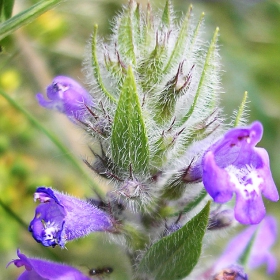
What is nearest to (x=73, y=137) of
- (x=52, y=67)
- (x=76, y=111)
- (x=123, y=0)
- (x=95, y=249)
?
(x=52, y=67)

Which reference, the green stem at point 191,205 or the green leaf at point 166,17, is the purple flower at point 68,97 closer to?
the green leaf at point 166,17

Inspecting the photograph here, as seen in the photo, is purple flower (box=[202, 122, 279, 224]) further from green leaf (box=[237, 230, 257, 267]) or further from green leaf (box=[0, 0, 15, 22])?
green leaf (box=[0, 0, 15, 22])

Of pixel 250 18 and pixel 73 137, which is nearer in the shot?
pixel 73 137

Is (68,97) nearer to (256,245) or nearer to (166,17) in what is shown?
(166,17)

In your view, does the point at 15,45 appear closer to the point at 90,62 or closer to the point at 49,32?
the point at 49,32

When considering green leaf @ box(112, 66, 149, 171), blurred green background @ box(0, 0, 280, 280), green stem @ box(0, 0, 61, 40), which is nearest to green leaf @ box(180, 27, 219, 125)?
green leaf @ box(112, 66, 149, 171)

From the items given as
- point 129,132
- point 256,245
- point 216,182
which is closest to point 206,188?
point 216,182

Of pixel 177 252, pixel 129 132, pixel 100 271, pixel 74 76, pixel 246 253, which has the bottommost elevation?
pixel 246 253
